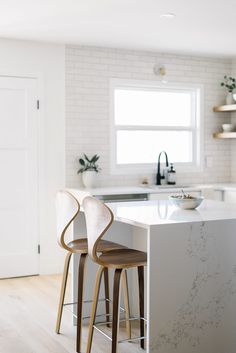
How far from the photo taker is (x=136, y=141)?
6430 mm

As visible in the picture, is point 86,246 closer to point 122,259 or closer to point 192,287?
point 122,259

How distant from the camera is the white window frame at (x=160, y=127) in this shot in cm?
615

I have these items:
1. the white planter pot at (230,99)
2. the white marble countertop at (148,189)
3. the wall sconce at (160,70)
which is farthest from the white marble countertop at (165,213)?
the white planter pot at (230,99)

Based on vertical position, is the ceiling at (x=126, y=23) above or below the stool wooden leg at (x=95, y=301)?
above

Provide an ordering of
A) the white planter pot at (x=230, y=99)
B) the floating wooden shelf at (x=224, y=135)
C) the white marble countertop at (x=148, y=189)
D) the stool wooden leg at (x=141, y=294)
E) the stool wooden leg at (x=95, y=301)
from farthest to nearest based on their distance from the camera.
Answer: the white planter pot at (x=230, y=99), the floating wooden shelf at (x=224, y=135), the white marble countertop at (x=148, y=189), the stool wooden leg at (x=141, y=294), the stool wooden leg at (x=95, y=301)

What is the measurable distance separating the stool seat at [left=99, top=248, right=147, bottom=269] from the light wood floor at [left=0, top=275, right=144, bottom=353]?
0.69m

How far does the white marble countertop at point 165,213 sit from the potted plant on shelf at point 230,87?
278 centimetres

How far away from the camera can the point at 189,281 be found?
3150 millimetres

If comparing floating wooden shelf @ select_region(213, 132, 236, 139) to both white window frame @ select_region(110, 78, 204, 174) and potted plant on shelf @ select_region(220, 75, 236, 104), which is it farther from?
potted plant on shelf @ select_region(220, 75, 236, 104)

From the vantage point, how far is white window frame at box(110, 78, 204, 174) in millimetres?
6152

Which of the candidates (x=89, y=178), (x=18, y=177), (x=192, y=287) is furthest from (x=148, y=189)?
(x=192, y=287)

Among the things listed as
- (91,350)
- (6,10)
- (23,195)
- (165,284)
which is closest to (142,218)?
(165,284)

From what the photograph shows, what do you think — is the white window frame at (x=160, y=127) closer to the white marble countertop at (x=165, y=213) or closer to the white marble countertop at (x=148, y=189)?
the white marble countertop at (x=148, y=189)

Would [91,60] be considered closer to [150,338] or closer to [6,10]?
[6,10]
